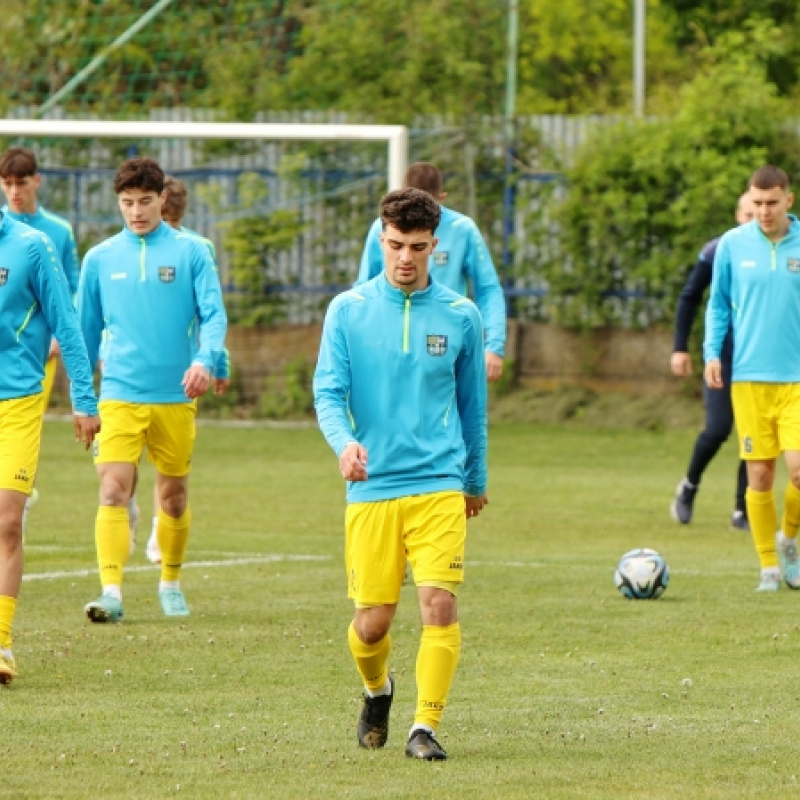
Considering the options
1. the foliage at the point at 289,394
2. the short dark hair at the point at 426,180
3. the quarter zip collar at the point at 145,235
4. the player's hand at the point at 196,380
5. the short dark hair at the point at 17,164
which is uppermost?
the short dark hair at the point at 17,164

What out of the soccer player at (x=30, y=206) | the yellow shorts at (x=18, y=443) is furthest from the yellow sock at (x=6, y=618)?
the soccer player at (x=30, y=206)

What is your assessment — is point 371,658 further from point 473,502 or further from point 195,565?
point 195,565

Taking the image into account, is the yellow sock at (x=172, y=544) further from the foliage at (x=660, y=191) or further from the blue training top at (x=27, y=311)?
the foliage at (x=660, y=191)

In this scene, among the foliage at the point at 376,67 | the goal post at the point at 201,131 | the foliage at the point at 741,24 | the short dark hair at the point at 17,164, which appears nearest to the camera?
the short dark hair at the point at 17,164

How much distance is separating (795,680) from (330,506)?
7.73 m

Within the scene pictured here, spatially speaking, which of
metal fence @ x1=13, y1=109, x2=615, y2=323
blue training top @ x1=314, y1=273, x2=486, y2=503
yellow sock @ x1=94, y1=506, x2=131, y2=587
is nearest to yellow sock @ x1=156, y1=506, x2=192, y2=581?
yellow sock @ x1=94, y1=506, x2=131, y2=587

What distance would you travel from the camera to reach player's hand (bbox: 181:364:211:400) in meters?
9.49

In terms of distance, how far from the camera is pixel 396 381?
6.67 meters

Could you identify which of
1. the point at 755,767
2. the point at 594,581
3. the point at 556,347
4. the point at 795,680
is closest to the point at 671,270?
the point at 556,347

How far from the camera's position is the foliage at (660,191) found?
22062mm

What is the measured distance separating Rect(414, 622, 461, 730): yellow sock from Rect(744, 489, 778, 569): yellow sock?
4.61m

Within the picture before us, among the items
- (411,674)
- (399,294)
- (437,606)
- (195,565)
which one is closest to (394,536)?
(437,606)

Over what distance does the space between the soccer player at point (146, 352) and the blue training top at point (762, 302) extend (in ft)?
8.93

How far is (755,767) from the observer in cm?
632
